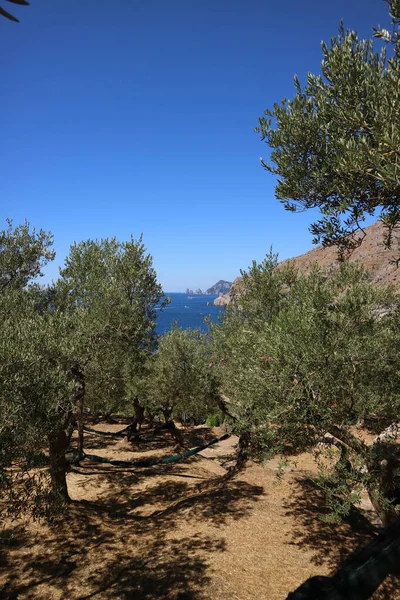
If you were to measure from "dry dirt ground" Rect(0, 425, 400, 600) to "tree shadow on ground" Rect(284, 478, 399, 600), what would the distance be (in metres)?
0.04

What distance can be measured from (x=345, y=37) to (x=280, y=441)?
428 inches

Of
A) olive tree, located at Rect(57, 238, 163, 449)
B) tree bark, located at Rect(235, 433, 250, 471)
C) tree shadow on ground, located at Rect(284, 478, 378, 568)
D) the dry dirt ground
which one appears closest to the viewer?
the dry dirt ground

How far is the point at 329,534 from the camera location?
46.4 feet

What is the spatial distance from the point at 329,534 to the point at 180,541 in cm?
603

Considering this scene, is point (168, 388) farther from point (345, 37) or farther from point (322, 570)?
point (345, 37)

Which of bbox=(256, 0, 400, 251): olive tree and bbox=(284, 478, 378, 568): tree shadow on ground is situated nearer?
bbox=(256, 0, 400, 251): olive tree

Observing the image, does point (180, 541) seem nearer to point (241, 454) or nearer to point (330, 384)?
point (330, 384)

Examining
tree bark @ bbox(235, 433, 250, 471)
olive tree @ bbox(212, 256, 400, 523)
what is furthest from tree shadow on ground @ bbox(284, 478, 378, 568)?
tree bark @ bbox(235, 433, 250, 471)

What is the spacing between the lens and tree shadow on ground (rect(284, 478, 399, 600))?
1205 centimetres

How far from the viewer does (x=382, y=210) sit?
9.41 m

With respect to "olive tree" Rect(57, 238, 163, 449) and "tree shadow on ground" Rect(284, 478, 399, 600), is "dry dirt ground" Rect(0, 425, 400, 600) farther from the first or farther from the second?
"olive tree" Rect(57, 238, 163, 449)

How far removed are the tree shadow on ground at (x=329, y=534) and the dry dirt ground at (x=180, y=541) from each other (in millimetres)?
42

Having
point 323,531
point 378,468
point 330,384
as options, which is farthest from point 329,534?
point 330,384

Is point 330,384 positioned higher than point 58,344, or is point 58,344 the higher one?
point 58,344
